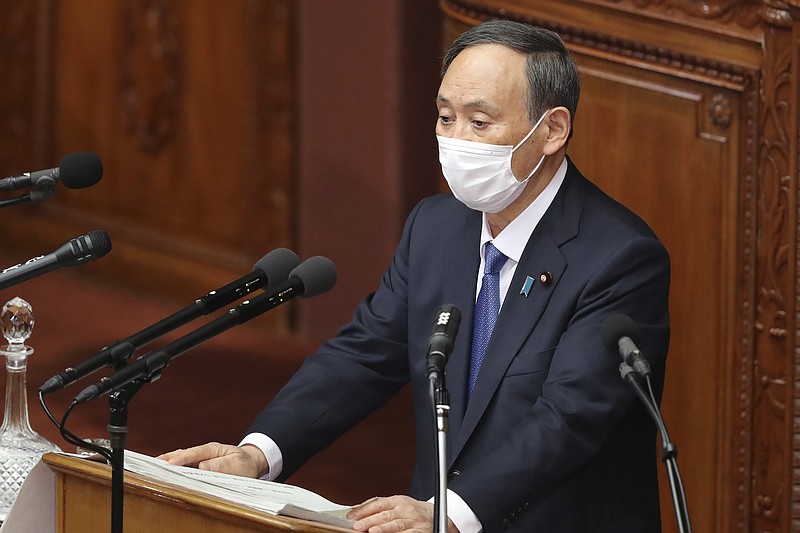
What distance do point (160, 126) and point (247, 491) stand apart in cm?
418

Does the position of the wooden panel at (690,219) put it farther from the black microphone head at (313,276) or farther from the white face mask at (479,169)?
the black microphone head at (313,276)

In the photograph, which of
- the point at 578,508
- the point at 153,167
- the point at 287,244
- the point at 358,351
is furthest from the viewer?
the point at 153,167

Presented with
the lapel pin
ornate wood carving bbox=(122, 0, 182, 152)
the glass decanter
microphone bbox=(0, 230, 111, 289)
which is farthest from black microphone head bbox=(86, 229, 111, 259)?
ornate wood carving bbox=(122, 0, 182, 152)

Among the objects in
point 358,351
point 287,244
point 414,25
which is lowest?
point 287,244

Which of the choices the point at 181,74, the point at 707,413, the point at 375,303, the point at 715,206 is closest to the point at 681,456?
the point at 707,413

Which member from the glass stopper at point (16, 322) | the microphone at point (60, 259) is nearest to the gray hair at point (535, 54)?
the microphone at point (60, 259)

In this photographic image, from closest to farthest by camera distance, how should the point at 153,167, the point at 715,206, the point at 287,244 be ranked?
1. the point at 715,206
2. the point at 287,244
3. the point at 153,167

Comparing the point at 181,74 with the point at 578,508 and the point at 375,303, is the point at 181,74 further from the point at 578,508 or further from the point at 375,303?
the point at 578,508

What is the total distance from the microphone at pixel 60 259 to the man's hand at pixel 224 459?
0.41m

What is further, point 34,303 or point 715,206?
point 34,303

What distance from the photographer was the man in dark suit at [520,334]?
2680 mm

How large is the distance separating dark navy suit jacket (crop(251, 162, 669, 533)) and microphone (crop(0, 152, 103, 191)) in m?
0.59

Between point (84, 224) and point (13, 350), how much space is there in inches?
149

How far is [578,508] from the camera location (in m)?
2.79
